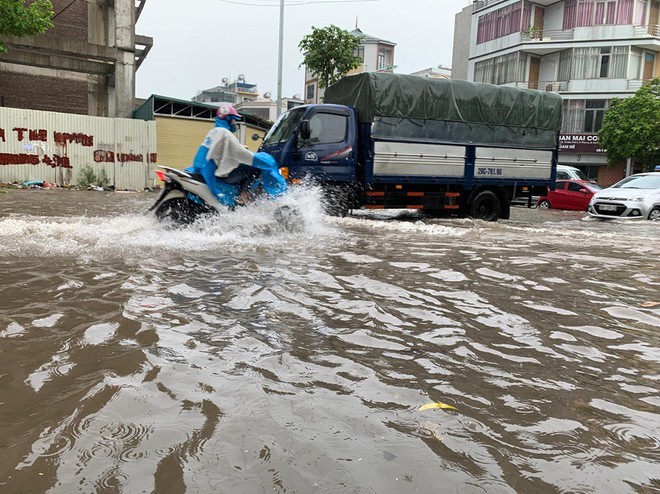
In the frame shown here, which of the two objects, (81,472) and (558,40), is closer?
(81,472)

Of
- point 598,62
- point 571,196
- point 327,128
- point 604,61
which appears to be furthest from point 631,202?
point 604,61

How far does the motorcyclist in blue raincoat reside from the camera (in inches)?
286

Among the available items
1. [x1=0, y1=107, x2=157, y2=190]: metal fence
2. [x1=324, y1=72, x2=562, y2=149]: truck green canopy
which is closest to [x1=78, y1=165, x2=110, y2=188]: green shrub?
[x1=0, y1=107, x2=157, y2=190]: metal fence

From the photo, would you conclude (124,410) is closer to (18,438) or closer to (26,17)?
(18,438)

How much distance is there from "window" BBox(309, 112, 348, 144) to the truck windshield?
266 mm

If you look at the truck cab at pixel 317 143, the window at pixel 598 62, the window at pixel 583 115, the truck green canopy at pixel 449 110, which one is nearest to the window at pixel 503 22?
the window at pixel 598 62

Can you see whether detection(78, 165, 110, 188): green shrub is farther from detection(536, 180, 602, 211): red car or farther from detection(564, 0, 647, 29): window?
detection(564, 0, 647, 29): window

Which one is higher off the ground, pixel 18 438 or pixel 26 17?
pixel 26 17

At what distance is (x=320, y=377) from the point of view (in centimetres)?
270

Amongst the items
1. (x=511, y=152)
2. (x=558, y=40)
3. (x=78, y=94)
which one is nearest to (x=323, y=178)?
(x=511, y=152)

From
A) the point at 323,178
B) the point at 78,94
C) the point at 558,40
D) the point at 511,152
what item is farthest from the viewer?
the point at 558,40

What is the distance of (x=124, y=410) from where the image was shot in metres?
2.26

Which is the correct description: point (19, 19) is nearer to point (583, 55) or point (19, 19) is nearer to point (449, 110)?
point (449, 110)

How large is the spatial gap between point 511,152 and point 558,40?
25.6 meters
